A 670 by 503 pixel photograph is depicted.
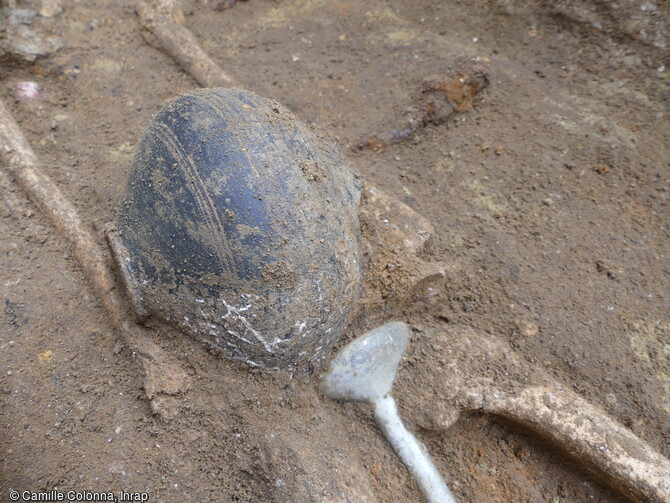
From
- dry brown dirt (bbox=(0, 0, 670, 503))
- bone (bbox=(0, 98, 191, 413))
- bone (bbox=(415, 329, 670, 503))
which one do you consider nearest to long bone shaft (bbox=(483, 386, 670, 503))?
bone (bbox=(415, 329, 670, 503))

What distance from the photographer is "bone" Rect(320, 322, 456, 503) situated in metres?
2.07

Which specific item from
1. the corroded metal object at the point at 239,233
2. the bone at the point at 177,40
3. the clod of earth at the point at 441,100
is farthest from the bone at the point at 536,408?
the bone at the point at 177,40

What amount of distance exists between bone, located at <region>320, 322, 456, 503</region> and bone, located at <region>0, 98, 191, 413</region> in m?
0.67

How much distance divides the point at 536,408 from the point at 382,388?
2.14ft

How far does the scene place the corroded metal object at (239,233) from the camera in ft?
5.96

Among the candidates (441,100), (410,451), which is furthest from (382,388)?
(441,100)

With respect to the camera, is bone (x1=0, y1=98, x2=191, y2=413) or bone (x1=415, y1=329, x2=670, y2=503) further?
bone (x1=0, y1=98, x2=191, y2=413)

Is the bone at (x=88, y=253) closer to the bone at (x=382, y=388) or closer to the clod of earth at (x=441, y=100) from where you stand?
the bone at (x=382, y=388)

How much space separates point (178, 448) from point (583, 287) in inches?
85.2

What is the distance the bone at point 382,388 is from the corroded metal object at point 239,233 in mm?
139

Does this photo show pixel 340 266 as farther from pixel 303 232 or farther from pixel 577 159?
pixel 577 159

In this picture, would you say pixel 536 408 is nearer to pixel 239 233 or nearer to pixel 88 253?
pixel 239 233

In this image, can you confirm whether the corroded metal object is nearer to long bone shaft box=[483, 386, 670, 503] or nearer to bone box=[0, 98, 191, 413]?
bone box=[0, 98, 191, 413]

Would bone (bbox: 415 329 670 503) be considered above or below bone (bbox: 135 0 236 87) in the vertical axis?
below
